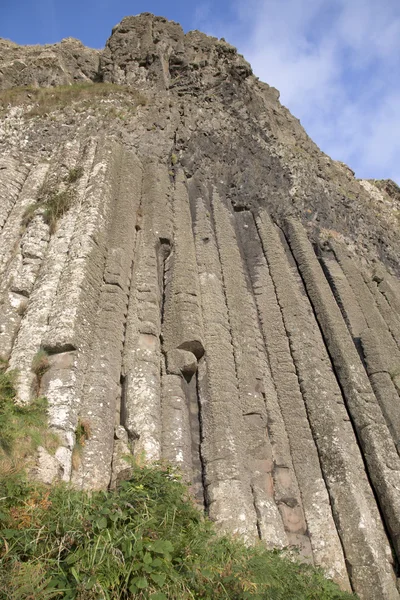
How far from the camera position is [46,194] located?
11.1 meters

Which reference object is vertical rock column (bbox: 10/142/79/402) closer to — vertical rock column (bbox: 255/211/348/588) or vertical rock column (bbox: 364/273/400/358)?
vertical rock column (bbox: 255/211/348/588)

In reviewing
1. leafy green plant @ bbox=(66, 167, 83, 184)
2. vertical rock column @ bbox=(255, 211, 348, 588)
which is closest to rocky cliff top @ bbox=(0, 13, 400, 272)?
Answer: vertical rock column @ bbox=(255, 211, 348, 588)

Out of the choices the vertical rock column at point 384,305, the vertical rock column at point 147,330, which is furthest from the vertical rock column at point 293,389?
the vertical rock column at point 384,305

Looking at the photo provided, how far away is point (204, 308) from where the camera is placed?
10211 millimetres

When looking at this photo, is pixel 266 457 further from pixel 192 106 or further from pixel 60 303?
pixel 192 106

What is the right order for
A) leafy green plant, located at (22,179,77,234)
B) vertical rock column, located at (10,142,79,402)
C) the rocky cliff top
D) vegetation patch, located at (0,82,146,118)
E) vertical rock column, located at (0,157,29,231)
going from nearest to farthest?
vertical rock column, located at (10,142,79,402), leafy green plant, located at (22,179,77,234), vertical rock column, located at (0,157,29,231), the rocky cliff top, vegetation patch, located at (0,82,146,118)

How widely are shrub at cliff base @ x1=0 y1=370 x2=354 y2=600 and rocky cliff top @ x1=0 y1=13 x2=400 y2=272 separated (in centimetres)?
1078

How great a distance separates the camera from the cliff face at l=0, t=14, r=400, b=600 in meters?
7.59

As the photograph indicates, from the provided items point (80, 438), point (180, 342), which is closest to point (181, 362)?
point (180, 342)

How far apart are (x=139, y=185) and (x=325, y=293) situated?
224 inches

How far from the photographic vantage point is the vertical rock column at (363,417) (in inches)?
318

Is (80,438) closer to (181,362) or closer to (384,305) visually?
(181,362)

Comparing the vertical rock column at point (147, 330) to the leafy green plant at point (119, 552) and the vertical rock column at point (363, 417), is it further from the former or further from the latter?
the vertical rock column at point (363, 417)

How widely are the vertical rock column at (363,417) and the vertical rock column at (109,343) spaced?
4.38 m
